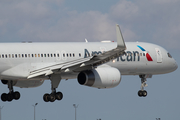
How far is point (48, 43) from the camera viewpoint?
51.1 metres

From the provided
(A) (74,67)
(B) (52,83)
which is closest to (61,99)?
(B) (52,83)

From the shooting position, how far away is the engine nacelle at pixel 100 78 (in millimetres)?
47062

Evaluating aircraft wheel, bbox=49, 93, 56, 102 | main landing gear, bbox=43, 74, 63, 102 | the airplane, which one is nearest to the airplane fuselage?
the airplane

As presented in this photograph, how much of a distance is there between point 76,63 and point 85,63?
0.89m

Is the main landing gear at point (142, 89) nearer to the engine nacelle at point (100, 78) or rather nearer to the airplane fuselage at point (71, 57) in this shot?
the airplane fuselage at point (71, 57)

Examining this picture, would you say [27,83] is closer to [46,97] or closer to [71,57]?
[46,97]

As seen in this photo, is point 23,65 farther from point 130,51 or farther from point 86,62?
point 130,51

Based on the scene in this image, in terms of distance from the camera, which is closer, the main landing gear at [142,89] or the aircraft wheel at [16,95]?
the aircraft wheel at [16,95]

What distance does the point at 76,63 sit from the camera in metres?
45.7

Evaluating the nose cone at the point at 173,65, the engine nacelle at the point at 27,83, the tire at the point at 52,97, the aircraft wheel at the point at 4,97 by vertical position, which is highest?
the nose cone at the point at 173,65

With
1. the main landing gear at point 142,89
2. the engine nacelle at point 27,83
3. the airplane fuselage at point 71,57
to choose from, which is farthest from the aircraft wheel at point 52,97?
the main landing gear at point 142,89

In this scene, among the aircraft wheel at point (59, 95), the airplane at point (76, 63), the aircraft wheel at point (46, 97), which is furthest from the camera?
the aircraft wheel at point (46, 97)

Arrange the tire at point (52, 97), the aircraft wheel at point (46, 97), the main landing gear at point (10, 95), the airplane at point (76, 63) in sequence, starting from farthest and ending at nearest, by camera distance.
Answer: the main landing gear at point (10, 95), the aircraft wheel at point (46, 97), the tire at point (52, 97), the airplane at point (76, 63)

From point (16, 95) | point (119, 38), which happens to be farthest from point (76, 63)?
point (16, 95)
